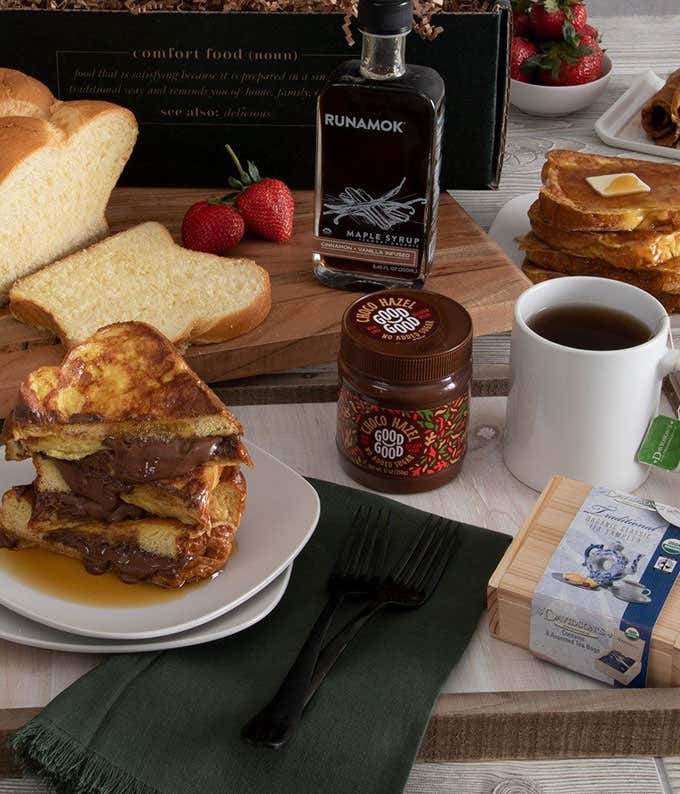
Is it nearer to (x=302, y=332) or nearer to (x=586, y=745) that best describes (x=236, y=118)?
(x=302, y=332)

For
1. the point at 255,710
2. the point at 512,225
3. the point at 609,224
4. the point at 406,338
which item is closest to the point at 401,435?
the point at 406,338

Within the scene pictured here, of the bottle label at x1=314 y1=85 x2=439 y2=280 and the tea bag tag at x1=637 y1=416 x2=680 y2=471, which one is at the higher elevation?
the bottle label at x1=314 y1=85 x2=439 y2=280

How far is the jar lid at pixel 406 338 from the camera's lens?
1.62 meters

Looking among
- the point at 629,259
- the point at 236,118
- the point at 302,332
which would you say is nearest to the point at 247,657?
the point at 302,332

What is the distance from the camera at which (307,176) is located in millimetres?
2496

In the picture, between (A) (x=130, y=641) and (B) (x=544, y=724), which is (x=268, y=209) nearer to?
(A) (x=130, y=641)

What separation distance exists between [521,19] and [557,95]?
22 centimetres

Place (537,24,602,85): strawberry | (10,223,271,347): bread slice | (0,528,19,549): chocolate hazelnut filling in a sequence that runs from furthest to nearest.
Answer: (537,24,602,85): strawberry
(10,223,271,347): bread slice
(0,528,19,549): chocolate hazelnut filling

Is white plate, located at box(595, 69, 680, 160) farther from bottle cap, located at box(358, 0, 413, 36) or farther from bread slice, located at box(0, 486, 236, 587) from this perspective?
bread slice, located at box(0, 486, 236, 587)

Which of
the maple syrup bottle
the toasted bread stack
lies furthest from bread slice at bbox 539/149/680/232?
the toasted bread stack

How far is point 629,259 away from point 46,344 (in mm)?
1004

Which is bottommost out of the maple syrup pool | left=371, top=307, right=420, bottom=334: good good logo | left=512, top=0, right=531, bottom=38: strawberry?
the maple syrup pool

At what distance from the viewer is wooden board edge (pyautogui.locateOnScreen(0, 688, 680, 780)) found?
140 cm

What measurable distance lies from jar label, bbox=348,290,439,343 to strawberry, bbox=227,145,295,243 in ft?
2.01
